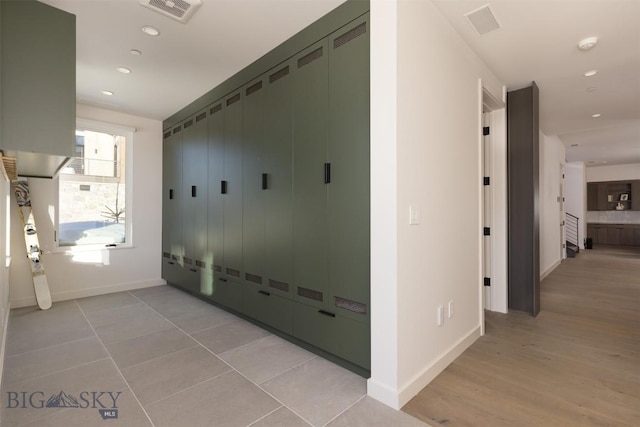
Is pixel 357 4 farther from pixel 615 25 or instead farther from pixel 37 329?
pixel 37 329

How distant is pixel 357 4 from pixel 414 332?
2348mm

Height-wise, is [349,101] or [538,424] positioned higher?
[349,101]

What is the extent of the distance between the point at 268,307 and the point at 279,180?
4.20ft

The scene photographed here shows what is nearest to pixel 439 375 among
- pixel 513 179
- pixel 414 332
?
pixel 414 332

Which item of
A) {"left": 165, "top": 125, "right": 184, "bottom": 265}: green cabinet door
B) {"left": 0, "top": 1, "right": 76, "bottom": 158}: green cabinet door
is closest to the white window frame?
{"left": 165, "top": 125, "right": 184, "bottom": 265}: green cabinet door

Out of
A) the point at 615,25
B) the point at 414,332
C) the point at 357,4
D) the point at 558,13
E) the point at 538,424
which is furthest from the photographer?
the point at 615,25

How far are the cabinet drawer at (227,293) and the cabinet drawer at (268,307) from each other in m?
0.11

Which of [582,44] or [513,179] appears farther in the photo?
[513,179]

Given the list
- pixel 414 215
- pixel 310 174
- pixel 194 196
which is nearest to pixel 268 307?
pixel 310 174

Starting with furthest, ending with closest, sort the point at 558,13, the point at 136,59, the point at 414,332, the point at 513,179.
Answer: the point at 513,179
the point at 136,59
the point at 558,13
the point at 414,332

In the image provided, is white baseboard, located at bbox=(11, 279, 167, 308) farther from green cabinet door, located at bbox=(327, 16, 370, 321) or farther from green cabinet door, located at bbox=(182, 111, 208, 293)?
green cabinet door, located at bbox=(327, 16, 370, 321)

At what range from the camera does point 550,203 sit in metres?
6.06

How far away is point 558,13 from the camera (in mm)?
2371

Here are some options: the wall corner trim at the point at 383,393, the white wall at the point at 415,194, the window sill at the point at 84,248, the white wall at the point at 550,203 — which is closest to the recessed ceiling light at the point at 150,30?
the white wall at the point at 415,194
